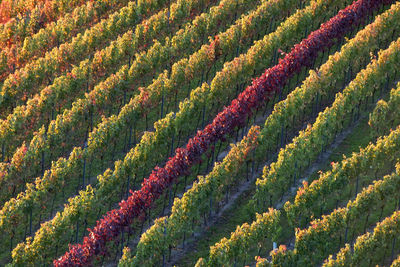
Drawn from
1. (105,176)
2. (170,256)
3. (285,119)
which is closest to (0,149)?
(105,176)

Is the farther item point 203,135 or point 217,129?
point 217,129

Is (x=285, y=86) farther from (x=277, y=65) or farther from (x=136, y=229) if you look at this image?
(x=136, y=229)

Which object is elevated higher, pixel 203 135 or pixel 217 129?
pixel 203 135

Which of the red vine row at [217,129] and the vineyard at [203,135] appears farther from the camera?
the vineyard at [203,135]

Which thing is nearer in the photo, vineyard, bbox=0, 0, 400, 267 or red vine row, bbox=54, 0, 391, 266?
red vine row, bbox=54, 0, 391, 266
